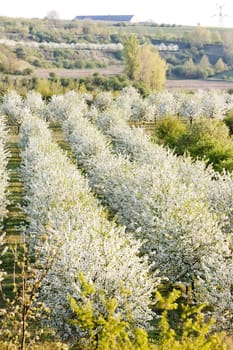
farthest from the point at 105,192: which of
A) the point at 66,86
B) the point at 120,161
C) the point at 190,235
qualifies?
the point at 66,86

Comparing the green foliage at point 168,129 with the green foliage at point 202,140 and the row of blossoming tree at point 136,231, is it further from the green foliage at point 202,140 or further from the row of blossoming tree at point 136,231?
the row of blossoming tree at point 136,231

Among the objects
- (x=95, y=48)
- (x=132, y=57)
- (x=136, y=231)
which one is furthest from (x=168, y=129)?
(x=95, y=48)

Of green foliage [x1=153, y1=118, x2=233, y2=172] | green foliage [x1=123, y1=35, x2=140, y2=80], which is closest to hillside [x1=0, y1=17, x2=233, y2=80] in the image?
green foliage [x1=123, y1=35, x2=140, y2=80]

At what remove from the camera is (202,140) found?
43.9 meters

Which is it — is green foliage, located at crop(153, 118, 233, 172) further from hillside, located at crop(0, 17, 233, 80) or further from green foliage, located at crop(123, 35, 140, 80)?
hillside, located at crop(0, 17, 233, 80)

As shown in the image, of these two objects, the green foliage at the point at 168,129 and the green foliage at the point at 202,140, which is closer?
the green foliage at the point at 202,140

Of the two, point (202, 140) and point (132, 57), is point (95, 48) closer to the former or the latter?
point (132, 57)

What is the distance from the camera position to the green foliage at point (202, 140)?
1523 inches

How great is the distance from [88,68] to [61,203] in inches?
4739

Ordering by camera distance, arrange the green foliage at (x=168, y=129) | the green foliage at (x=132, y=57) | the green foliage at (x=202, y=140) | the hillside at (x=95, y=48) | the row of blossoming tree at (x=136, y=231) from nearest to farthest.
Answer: the row of blossoming tree at (x=136, y=231) → the green foliage at (x=202, y=140) → the green foliage at (x=168, y=129) → the green foliage at (x=132, y=57) → the hillside at (x=95, y=48)

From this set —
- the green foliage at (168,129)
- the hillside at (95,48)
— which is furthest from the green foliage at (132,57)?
the green foliage at (168,129)

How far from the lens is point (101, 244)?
51.6ft

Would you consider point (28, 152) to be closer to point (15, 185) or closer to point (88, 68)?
point (15, 185)

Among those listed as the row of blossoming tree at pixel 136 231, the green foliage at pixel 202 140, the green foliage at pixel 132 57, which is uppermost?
the green foliage at pixel 132 57
